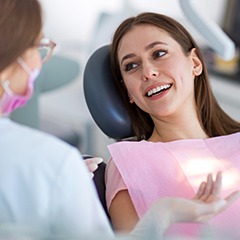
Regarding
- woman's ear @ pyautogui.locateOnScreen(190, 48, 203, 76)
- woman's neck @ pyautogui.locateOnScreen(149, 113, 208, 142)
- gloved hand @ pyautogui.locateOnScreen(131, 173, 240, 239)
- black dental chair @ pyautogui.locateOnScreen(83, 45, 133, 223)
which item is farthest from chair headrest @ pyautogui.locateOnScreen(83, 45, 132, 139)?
gloved hand @ pyautogui.locateOnScreen(131, 173, 240, 239)

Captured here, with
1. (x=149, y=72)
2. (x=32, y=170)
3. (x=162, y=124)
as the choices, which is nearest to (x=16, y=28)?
(x=32, y=170)

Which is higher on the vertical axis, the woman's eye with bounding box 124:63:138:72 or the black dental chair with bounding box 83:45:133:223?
the woman's eye with bounding box 124:63:138:72

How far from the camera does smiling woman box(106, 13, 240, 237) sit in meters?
1.40

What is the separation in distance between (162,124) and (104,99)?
0.64 feet

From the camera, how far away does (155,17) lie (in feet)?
5.24

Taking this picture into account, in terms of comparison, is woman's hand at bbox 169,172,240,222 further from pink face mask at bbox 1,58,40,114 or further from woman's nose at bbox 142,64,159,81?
woman's nose at bbox 142,64,159,81

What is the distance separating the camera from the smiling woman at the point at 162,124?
4.59ft

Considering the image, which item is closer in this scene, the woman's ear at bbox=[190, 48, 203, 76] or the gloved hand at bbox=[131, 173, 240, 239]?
the gloved hand at bbox=[131, 173, 240, 239]

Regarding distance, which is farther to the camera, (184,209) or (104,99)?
(104,99)

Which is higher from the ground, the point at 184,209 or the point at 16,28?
the point at 16,28

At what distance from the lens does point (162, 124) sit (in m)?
1.61

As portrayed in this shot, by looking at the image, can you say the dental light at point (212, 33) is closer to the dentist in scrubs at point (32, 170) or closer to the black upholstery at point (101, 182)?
the black upholstery at point (101, 182)

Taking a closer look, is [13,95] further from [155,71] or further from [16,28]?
[155,71]

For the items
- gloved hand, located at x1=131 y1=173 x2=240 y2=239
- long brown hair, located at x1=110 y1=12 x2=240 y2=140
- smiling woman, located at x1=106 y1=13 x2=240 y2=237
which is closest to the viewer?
gloved hand, located at x1=131 y1=173 x2=240 y2=239
